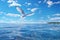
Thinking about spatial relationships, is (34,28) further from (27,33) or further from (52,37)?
(52,37)

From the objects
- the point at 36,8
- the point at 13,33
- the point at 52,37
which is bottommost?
the point at 52,37

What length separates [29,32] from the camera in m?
2.02

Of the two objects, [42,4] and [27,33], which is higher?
[42,4]

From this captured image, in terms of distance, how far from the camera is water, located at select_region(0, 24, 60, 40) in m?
2.01

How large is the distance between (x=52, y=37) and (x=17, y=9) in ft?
2.07

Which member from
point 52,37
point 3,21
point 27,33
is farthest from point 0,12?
point 52,37

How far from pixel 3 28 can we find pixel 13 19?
0.19 m

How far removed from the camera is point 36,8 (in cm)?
204

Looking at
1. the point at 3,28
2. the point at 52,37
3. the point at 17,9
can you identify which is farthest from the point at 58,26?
the point at 3,28

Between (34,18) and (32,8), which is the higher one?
(32,8)

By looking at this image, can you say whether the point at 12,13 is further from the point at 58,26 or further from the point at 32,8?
the point at 58,26

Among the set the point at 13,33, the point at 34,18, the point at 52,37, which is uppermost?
the point at 34,18

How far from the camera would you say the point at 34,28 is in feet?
6.63

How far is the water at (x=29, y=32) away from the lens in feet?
6.59
